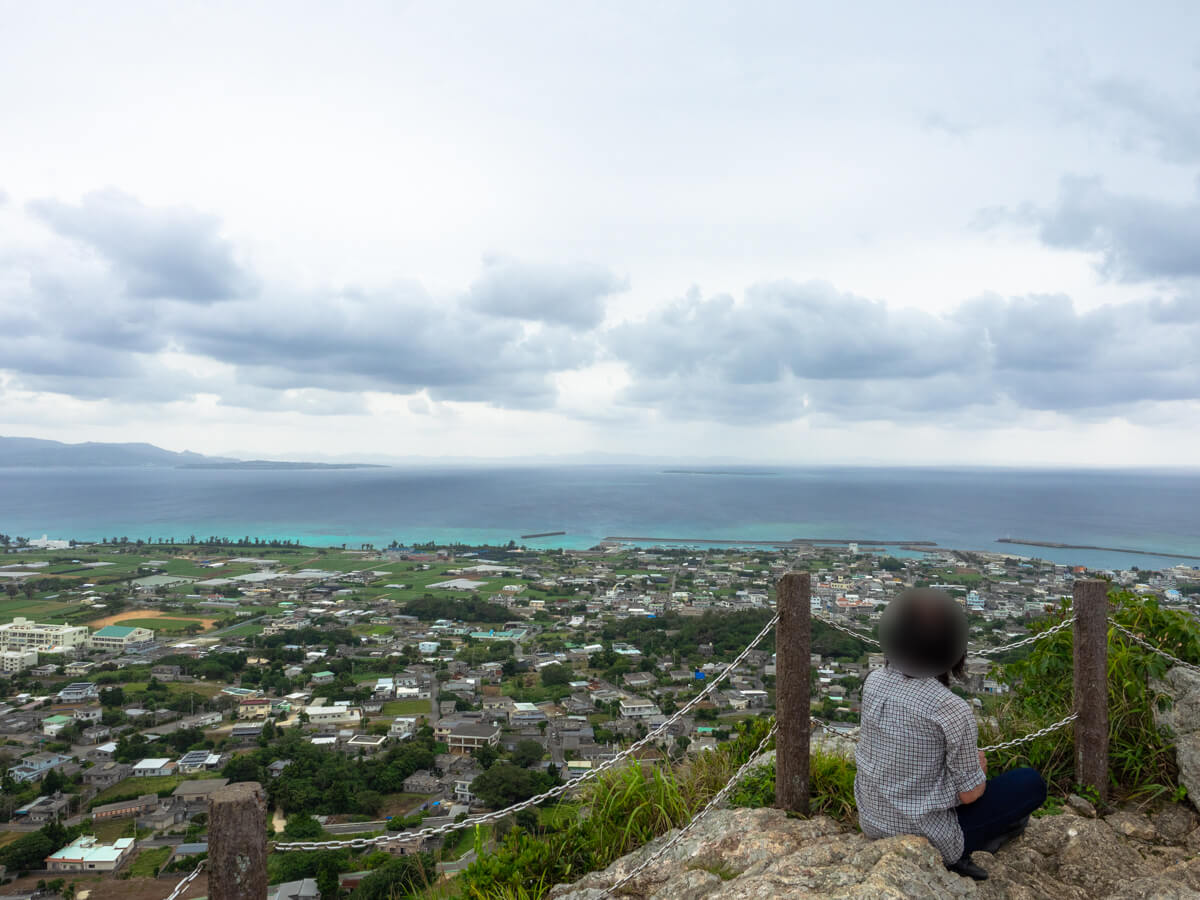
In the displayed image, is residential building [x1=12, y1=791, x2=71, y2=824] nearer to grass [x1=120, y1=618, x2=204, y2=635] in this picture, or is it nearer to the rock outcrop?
the rock outcrop

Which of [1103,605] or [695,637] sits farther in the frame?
[695,637]

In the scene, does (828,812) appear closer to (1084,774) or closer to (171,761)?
(1084,774)

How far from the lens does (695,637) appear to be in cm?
2198

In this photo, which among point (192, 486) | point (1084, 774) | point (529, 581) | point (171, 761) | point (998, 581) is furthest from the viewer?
point (192, 486)

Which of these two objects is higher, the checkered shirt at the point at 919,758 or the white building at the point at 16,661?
the checkered shirt at the point at 919,758

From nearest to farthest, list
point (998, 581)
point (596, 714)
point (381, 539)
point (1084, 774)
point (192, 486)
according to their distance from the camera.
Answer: point (1084, 774) < point (596, 714) < point (998, 581) < point (381, 539) < point (192, 486)

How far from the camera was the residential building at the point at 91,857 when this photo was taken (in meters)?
8.87

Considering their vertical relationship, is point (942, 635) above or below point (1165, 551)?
above

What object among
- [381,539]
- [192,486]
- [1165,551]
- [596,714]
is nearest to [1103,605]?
[596,714]

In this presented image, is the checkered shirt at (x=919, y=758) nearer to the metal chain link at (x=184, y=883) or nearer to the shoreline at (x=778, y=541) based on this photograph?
the metal chain link at (x=184, y=883)

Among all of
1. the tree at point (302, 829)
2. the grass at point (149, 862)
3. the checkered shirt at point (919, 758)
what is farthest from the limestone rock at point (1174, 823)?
the grass at point (149, 862)

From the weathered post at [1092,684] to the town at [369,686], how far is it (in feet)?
3.15

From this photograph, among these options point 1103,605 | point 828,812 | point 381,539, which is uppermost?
point 1103,605

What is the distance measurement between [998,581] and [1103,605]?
32.4 meters
